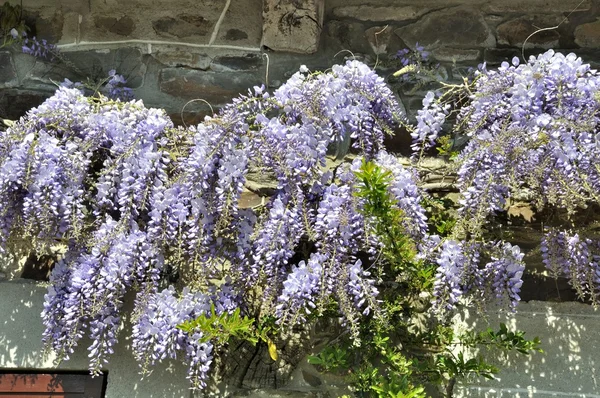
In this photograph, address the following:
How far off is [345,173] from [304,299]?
478 mm

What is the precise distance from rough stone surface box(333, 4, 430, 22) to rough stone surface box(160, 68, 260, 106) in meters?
0.48

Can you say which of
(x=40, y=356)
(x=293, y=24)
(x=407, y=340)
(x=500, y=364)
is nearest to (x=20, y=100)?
(x=40, y=356)

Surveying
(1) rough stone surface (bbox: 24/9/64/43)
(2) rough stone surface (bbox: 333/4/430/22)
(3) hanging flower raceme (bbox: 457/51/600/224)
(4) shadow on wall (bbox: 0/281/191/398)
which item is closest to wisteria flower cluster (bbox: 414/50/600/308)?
(3) hanging flower raceme (bbox: 457/51/600/224)

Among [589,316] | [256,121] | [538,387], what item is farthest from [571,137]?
[256,121]

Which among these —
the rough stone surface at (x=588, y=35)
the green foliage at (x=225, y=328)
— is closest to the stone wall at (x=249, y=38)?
the rough stone surface at (x=588, y=35)

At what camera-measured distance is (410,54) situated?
3340mm

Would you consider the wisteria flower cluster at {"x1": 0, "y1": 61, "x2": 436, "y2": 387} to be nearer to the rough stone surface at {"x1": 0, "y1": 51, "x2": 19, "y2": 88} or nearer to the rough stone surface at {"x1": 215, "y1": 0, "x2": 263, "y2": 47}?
the rough stone surface at {"x1": 215, "y1": 0, "x2": 263, "y2": 47}

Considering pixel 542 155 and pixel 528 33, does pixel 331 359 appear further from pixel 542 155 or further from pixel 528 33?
pixel 528 33

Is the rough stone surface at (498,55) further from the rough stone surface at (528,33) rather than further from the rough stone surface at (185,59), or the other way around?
the rough stone surface at (185,59)

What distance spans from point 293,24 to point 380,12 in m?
0.38

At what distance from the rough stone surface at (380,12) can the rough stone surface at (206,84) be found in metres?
0.48

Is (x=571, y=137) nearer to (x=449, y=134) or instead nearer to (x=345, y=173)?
(x=449, y=134)

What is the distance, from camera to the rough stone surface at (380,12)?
3352 mm

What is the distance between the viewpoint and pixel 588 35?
10.6 feet
